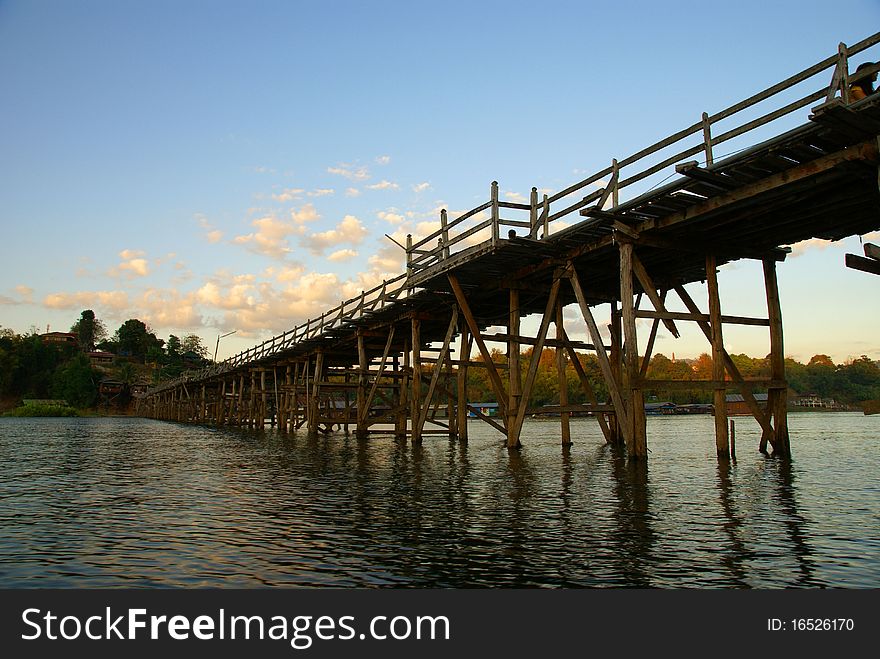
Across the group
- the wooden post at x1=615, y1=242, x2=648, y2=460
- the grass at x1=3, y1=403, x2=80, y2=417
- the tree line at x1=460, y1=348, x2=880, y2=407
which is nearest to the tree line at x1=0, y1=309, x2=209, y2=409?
the grass at x1=3, y1=403, x2=80, y2=417

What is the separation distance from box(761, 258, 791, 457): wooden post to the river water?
1.42m

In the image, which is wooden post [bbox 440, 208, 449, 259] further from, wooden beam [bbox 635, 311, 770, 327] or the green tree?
the green tree

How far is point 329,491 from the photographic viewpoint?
12711 millimetres

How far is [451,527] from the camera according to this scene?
8656mm

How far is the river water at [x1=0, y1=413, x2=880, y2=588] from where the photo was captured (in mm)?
6262

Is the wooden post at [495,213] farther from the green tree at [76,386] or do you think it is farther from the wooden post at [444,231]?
the green tree at [76,386]

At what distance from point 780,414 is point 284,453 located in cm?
1610

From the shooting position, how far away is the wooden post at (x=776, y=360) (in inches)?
701

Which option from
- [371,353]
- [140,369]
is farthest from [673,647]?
[140,369]

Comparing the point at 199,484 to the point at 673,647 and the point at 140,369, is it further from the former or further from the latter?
the point at 140,369

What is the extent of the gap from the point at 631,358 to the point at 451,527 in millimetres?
8477

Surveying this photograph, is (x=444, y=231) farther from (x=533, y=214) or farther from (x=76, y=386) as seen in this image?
(x=76, y=386)

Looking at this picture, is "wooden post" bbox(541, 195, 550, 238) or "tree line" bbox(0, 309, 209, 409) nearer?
"wooden post" bbox(541, 195, 550, 238)

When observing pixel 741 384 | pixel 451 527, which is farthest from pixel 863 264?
pixel 741 384
